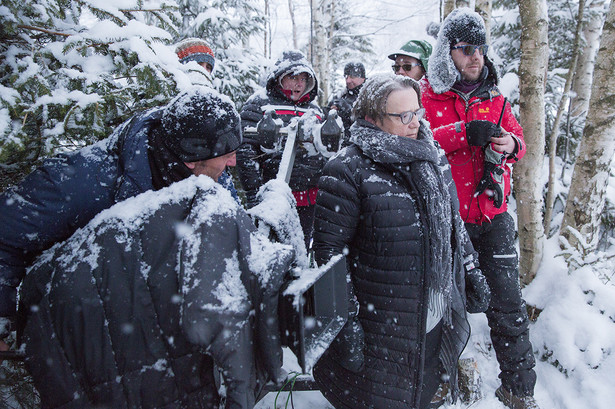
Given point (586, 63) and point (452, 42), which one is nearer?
point (452, 42)

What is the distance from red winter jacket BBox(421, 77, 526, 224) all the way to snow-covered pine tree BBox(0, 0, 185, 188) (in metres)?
1.79

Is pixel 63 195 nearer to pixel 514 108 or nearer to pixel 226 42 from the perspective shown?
pixel 226 42

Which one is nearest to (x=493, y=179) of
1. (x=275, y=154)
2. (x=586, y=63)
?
(x=275, y=154)

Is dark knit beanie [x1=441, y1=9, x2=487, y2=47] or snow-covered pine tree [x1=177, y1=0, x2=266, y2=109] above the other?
snow-covered pine tree [x1=177, y1=0, x2=266, y2=109]

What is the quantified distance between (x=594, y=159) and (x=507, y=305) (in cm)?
191

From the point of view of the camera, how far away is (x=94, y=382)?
1240 millimetres

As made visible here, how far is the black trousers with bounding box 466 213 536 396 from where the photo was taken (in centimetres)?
258

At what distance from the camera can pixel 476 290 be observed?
219 centimetres

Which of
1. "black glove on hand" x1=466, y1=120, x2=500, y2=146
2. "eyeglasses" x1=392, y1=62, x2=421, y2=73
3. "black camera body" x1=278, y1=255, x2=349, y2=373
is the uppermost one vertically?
"eyeglasses" x1=392, y1=62, x2=421, y2=73

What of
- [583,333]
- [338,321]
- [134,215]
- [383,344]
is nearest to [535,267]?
[583,333]

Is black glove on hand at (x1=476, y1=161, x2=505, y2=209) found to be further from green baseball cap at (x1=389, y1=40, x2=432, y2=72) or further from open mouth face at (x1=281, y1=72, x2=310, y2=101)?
open mouth face at (x1=281, y1=72, x2=310, y2=101)

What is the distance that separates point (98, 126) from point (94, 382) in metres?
1.21

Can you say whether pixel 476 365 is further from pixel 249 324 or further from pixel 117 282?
pixel 117 282

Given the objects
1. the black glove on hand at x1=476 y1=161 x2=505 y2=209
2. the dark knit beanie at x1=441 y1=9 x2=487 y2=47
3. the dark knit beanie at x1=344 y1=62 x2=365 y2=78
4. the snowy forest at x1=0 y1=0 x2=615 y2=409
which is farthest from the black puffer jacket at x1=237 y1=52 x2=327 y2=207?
the dark knit beanie at x1=344 y1=62 x2=365 y2=78
